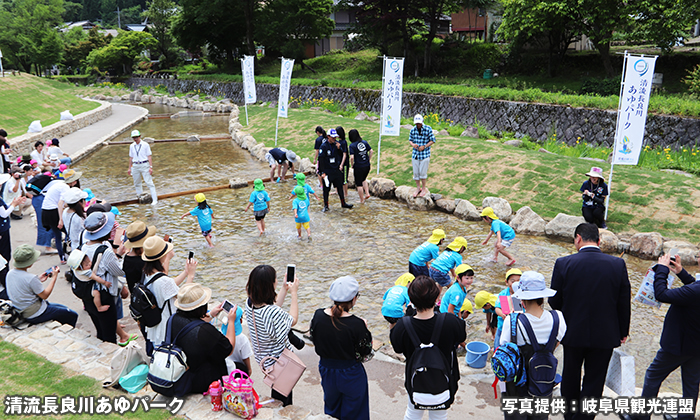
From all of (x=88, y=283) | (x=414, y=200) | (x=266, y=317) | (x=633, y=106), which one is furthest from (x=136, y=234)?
(x=633, y=106)

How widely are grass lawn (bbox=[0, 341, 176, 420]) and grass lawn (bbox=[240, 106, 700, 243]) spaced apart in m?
9.22

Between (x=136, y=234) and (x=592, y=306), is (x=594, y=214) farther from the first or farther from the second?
(x=136, y=234)

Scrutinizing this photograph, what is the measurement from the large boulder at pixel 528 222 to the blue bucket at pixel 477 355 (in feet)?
17.3

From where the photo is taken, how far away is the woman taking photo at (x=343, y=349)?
380 centimetres

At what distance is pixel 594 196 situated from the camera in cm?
925

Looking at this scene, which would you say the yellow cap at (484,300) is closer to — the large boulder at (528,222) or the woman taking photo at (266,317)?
the woman taking photo at (266,317)

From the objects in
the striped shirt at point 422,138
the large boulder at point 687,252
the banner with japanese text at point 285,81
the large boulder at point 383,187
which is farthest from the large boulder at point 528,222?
the banner with japanese text at point 285,81

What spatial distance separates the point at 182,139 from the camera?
2317 cm

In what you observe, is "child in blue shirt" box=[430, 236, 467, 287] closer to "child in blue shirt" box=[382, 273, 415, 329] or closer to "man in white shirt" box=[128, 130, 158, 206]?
"child in blue shirt" box=[382, 273, 415, 329]

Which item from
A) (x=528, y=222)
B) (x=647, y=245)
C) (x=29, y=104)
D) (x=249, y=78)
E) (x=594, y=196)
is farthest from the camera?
(x=29, y=104)

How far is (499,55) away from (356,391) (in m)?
28.1

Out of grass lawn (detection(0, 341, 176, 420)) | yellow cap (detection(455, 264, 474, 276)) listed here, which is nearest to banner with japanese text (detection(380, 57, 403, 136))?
yellow cap (detection(455, 264, 474, 276))

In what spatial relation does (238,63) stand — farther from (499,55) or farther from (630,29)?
(630,29)

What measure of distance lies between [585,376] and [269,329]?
2982mm
